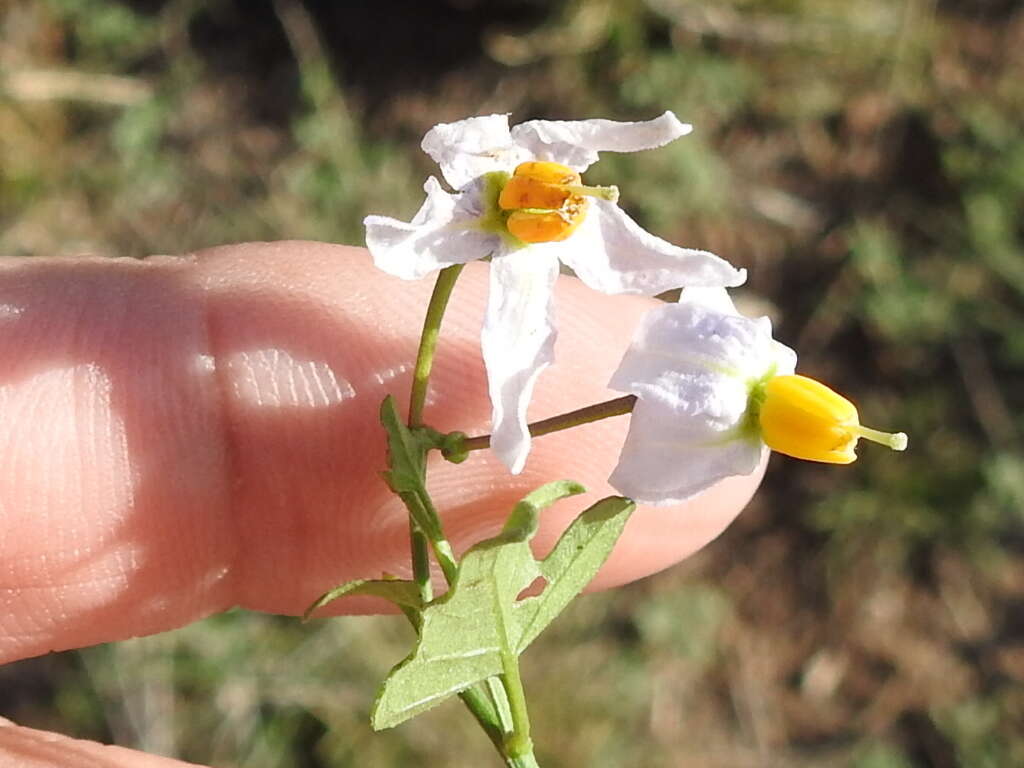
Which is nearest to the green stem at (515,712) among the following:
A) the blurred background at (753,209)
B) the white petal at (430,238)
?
the white petal at (430,238)

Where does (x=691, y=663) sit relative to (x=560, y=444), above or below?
below

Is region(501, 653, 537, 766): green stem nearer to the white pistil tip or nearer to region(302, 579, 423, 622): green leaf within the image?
region(302, 579, 423, 622): green leaf

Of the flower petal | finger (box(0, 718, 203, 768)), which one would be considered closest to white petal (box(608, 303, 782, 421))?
the flower petal

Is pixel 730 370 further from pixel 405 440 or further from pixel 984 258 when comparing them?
pixel 984 258

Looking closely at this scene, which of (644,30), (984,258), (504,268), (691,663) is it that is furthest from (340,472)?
(984,258)

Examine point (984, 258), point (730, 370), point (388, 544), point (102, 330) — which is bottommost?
point (984, 258)

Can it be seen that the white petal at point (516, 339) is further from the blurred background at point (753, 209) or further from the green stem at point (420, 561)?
the blurred background at point (753, 209)

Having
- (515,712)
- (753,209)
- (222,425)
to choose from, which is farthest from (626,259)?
(753,209)
